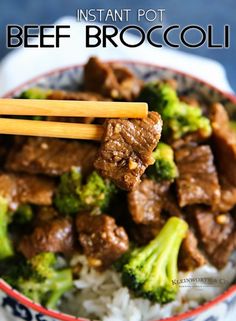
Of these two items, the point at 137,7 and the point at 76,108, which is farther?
the point at 137,7

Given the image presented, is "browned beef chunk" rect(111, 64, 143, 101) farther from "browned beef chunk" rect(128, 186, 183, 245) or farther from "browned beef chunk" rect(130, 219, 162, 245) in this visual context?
"browned beef chunk" rect(130, 219, 162, 245)

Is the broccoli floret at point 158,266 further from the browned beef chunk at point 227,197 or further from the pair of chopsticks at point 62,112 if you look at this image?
the pair of chopsticks at point 62,112

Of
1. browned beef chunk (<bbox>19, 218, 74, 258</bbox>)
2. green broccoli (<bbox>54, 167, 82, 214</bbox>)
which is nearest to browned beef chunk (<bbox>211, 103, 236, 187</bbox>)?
green broccoli (<bbox>54, 167, 82, 214</bbox>)

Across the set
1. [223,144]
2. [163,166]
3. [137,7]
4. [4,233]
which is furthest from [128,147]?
→ [137,7]

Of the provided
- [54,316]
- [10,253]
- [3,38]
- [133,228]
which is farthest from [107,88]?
[3,38]

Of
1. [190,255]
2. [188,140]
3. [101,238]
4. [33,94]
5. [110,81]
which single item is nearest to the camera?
[101,238]

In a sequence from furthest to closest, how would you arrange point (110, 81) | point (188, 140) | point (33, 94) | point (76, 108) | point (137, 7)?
point (137, 7)
point (110, 81)
point (33, 94)
point (188, 140)
point (76, 108)

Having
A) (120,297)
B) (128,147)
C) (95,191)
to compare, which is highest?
(128,147)

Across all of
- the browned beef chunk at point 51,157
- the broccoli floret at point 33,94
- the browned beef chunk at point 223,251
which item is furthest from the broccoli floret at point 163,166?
the broccoli floret at point 33,94

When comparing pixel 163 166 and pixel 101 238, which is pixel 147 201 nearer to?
pixel 163 166
